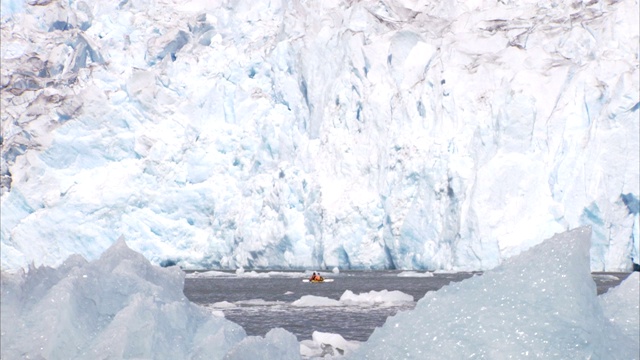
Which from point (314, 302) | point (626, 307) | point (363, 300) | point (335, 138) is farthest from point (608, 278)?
point (626, 307)

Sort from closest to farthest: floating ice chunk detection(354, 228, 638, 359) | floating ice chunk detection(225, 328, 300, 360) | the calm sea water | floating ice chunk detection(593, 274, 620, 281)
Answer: floating ice chunk detection(354, 228, 638, 359)
floating ice chunk detection(225, 328, 300, 360)
the calm sea water
floating ice chunk detection(593, 274, 620, 281)

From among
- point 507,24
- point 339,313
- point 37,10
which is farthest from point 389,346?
point 37,10

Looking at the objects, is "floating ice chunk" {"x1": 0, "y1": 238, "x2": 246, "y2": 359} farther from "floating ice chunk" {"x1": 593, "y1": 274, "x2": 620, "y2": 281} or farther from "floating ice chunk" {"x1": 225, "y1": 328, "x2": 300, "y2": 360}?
"floating ice chunk" {"x1": 593, "y1": 274, "x2": 620, "y2": 281}

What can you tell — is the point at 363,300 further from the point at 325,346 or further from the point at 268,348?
the point at 268,348

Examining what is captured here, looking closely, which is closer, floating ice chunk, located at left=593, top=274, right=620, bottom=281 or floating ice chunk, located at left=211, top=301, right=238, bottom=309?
floating ice chunk, located at left=211, top=301, right=238, bottom=309

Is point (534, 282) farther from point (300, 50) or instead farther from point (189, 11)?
point (189, 11)

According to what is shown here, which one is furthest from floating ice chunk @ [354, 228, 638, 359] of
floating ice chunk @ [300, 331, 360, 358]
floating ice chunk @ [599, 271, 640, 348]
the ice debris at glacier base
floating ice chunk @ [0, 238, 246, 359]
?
floating ice chunk @ [300, 331, 360, 358]
